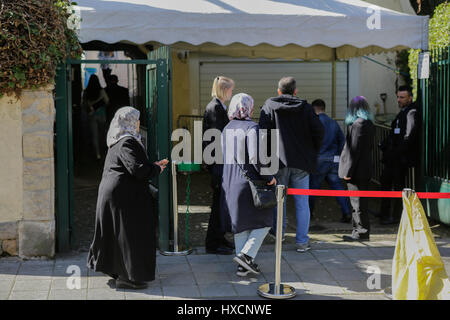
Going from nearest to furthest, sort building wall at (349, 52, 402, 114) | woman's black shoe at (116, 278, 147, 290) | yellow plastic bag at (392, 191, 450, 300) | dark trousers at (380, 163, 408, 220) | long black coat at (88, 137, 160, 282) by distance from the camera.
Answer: yellow plastic bag at (392, 191, 450, 300) → long black coat at (88, 137, 160, 282) → woman's black shoe at (116, 278, 147, 290) → dark trousers at (380, 163, 408, 220) → building wall at (349, 52, 402, 114)

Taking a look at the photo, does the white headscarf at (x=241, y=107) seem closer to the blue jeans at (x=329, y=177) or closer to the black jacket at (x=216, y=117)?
the black jacket at (x=216, y=117)

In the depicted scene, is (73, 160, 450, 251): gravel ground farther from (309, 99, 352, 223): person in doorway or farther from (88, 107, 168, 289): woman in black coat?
(88, 107, 168, 289): woman in black coat

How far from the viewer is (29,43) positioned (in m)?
5.73

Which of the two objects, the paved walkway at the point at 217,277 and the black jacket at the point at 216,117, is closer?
the paved walkway at the point at 217,277

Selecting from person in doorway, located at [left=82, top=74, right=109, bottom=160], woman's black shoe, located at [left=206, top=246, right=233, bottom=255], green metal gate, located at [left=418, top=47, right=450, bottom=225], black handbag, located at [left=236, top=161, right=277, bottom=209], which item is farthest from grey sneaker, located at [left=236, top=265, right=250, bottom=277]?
person in doorway, located at [left=82, top=74, right=109, bottom=160]

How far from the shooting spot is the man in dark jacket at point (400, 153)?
7918mm

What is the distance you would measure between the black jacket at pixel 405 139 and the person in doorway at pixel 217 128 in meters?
2.64

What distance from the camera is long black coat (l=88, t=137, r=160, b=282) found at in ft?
17.2

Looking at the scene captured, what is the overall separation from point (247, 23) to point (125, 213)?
122 inches

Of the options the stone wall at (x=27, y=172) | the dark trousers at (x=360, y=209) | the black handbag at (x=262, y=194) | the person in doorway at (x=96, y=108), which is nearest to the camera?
the black handbag at (x=262, y=194)

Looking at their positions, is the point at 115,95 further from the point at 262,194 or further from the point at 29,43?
the point at 262,194

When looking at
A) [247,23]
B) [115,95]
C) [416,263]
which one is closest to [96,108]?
[115,95]

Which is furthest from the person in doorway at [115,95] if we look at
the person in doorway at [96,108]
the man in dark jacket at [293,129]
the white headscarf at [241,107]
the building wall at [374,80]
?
the white headscarf at [241,107]

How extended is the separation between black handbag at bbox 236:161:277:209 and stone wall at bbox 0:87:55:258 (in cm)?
200
